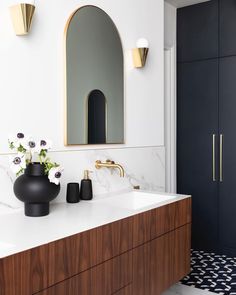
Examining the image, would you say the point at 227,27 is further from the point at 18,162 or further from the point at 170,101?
the point at 18,162

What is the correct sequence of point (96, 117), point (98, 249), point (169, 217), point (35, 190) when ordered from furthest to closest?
point (96, 117) → point (169, 217) → point (35, 190) → point (98, 249)

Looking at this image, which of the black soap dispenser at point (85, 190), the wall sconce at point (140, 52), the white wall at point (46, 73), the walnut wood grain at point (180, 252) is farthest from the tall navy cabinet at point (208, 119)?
the black soap dispenser at point (85, 190)

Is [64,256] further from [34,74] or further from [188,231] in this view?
[188,231]

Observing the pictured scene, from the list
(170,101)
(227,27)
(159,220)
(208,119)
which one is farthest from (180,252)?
(227,27)

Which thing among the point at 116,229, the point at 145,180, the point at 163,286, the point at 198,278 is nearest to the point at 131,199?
the point at 145,180

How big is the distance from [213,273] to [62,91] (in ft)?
6.90

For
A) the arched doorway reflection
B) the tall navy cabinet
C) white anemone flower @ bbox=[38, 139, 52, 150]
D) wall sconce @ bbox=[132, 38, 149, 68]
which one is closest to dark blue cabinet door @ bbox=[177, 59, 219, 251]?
the tall navy cabinet

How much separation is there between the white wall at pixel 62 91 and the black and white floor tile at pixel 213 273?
0.84m

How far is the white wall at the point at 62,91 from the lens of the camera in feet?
6.45

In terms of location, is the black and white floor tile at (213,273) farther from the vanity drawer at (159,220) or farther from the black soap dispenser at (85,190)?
the black soap dispenser at (85,190)

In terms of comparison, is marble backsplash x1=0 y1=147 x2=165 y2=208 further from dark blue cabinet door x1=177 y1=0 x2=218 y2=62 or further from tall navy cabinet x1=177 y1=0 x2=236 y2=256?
dark blue cabinet door x1=177 y1=0 x2=218 y2=62

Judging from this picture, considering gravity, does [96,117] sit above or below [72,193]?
above

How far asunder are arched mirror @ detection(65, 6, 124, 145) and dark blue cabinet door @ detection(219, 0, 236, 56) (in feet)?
4.47

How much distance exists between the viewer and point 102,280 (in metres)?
1.72
